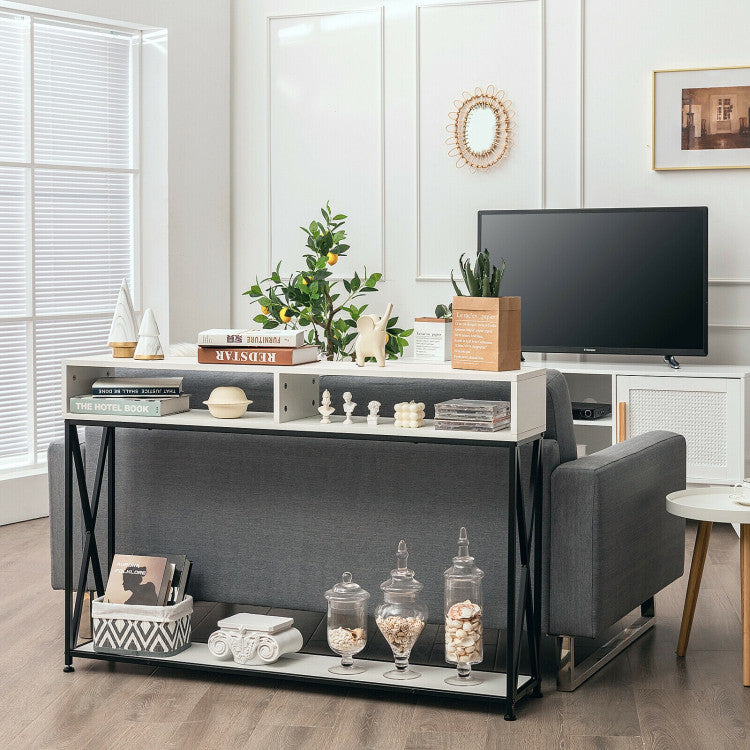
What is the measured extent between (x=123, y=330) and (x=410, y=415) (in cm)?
90

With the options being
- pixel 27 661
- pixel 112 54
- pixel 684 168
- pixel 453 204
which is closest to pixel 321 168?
Answer: pixel 453 204

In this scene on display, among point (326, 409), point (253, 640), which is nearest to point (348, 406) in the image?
point (326, 409)

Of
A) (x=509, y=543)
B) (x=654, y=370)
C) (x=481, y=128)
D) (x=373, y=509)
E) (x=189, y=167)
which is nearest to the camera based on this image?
(x=509, y=543)

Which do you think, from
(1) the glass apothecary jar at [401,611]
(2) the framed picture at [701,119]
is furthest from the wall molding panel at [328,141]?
(1) the glass apothecary jar at [401,611]

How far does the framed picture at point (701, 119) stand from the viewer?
5613 millimetres

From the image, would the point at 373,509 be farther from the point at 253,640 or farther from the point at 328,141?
the point at 328,141

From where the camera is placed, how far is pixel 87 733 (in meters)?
2.77

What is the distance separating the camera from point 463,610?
293cm

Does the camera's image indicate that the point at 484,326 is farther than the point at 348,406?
No

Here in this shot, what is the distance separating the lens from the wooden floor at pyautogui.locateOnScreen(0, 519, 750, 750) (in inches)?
107

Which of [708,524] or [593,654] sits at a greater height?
[708,524]

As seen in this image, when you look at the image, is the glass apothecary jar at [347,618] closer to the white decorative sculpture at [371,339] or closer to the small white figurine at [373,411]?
the small white figurine at [373,411]

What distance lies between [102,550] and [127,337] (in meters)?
0.69

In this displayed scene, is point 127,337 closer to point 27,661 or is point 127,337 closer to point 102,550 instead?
point 102,550
